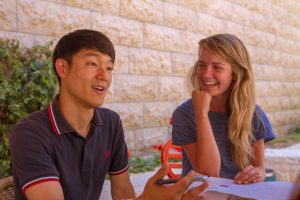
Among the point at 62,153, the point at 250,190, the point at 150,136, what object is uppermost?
the point at 62,153

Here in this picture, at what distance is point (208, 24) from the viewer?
5.87 m

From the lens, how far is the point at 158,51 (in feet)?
15.9

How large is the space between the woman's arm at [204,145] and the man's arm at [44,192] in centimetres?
75

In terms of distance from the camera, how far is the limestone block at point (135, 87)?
14.0ft

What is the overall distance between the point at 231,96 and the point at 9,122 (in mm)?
1622

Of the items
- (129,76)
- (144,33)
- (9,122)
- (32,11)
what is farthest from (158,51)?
(9,122)

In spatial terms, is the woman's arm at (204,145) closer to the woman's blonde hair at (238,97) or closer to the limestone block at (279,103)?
the woman's blonde hair at (238,97)

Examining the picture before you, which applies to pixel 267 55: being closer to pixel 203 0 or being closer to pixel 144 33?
pixel 203 0

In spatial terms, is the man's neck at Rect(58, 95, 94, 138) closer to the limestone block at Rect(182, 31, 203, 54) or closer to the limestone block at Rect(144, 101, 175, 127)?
the limestone block at Rect(144, 101, 175, 127)

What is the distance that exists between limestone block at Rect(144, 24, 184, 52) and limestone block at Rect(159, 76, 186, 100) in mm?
369

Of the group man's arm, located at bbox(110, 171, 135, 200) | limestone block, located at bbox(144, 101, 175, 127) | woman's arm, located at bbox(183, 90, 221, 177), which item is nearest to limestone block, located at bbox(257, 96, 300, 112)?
limestone block, located at bbox(144, 101, 175, 127)

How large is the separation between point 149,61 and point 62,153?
3134mm

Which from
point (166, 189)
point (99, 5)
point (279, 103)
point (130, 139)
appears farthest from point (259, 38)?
point (166, 189)

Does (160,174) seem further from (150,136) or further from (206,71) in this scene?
(150,136)
